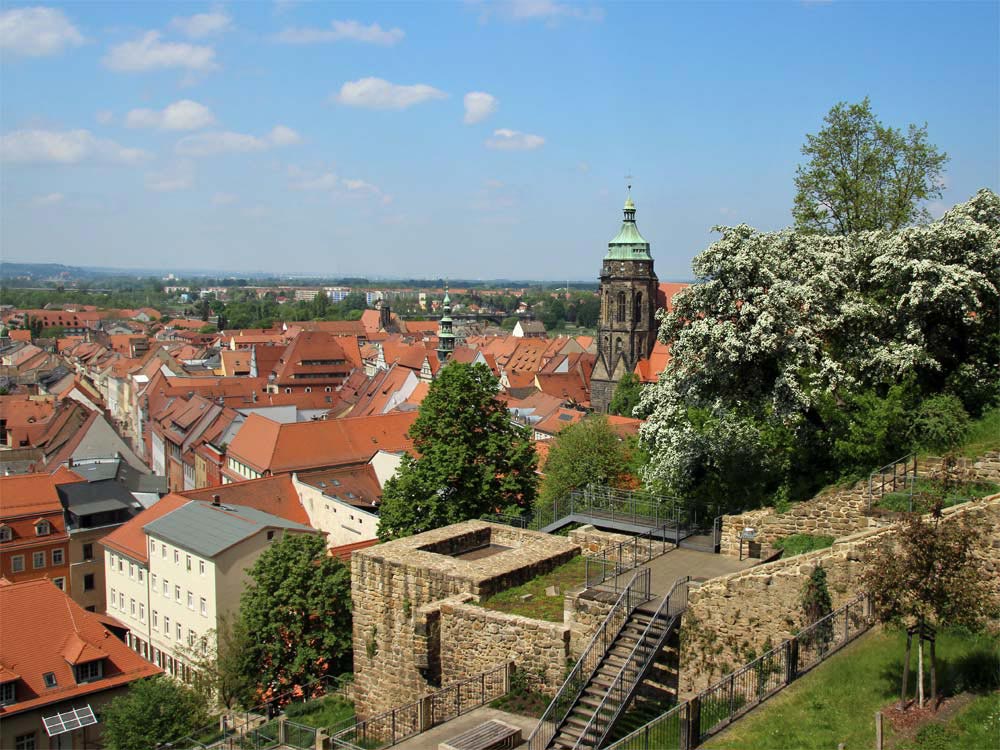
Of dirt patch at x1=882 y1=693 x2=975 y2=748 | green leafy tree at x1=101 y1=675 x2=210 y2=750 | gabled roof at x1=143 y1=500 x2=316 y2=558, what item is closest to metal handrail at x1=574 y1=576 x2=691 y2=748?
dirt patch at x1=882 y1=693 x2=975 y2=748

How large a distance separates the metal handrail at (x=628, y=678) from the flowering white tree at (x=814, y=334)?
5093 millimetres

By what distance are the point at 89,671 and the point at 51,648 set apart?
139 cm

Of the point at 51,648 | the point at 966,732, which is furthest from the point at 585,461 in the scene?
the point at 966,732

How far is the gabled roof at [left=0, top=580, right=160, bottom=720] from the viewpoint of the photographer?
2716cm

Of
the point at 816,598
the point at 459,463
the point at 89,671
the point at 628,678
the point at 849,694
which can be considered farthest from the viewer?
the point at 89,671

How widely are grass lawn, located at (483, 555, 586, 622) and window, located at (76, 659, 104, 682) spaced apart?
17617mm

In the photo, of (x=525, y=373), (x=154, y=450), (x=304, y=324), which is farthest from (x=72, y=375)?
(x=304, y=324)

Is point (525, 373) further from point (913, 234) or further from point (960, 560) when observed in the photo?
point (960, 560)

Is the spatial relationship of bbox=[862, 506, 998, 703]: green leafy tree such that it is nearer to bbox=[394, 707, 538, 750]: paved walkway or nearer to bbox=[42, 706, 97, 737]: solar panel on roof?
bbox=[394, 707, 538, 750]: paved walkway

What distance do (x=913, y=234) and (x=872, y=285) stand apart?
141 cm

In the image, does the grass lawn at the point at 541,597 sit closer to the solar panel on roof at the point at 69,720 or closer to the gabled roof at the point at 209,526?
the solar panel on roof at the point at 69,720

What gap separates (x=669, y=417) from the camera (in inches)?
794

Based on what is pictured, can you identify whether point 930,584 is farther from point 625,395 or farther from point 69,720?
point 625,395

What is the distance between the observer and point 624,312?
8969 centimetres
